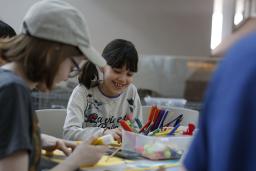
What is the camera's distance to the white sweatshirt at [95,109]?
1.65 m

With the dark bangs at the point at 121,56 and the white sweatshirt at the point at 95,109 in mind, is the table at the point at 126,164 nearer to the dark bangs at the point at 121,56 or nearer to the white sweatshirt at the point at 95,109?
the white sweatshirt at the point at 95,109

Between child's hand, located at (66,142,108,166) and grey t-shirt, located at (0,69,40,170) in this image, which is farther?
child's hand, located at (66,142,108,166)

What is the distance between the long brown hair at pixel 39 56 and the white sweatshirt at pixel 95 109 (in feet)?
1.91

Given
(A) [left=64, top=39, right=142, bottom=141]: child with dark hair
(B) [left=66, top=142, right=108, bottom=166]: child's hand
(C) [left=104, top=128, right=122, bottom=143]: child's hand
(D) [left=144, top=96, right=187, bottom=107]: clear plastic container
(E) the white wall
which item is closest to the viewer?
(B) [left=66, top=142, right=108, bottom=166]: child's hand

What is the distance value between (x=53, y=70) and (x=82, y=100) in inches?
28.7

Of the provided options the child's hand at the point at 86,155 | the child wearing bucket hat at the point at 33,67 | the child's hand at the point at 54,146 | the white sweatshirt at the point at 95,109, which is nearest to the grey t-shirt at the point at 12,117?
the child wearing bucket hat at the point at 33,67

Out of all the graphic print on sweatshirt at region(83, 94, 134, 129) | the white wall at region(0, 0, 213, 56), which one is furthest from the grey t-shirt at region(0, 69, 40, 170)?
the white wall at region(0, 0, 213, 56)

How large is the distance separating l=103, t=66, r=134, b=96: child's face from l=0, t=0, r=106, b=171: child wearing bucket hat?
65 cm

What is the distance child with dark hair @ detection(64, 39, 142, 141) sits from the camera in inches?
69.2

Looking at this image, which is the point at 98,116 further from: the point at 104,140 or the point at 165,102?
the point at 165,102

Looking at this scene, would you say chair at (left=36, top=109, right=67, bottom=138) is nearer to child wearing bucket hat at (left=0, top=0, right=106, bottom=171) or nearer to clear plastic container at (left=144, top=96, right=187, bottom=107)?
child wearing bucket hat at (left=0, top=0, right=106, bottom=171)

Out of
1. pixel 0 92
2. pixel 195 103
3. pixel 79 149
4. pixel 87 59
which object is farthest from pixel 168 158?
pixel 195 103

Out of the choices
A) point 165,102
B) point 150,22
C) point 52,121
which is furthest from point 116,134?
point 150,22

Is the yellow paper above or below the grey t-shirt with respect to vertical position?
below
